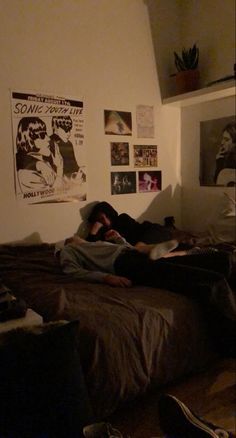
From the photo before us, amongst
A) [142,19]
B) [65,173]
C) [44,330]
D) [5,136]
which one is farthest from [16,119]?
[44,330]

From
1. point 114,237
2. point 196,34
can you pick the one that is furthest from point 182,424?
point 196,34

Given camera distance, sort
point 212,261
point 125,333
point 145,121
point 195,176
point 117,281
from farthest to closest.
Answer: point 195,176 → point 145,121 → point 117,281 → point 212,261 → point 125,333

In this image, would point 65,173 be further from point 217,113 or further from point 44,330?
point 44,330

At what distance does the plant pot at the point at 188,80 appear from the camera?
2.90 meters

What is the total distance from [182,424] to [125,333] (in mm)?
413

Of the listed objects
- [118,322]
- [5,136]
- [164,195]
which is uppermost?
[5,136]

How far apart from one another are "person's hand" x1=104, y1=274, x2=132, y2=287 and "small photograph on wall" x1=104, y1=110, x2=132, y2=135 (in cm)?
139

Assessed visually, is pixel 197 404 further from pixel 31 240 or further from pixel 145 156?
pixel 145 156

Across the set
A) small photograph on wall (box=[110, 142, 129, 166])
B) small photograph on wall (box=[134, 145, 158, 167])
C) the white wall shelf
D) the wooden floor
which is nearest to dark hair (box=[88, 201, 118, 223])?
small photograph on wall (box=[110, 142, 129, 166])

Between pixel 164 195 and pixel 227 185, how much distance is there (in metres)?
0.60

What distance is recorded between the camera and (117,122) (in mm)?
2834

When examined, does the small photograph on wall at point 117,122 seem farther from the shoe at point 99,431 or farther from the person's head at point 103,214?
the shoe at point 99,431

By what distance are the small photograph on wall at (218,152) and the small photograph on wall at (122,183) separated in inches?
25.3

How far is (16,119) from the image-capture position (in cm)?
234
